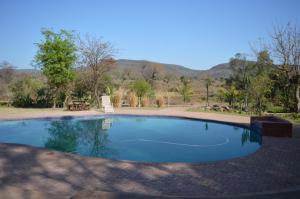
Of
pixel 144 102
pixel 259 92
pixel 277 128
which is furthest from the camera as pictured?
pixel 144 102

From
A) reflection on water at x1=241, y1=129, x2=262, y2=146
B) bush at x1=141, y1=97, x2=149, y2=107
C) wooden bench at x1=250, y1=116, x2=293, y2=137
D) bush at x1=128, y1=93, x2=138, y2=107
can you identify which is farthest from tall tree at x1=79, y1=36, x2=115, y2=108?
wooden bench at x1=250, y1=116, x2=293, y2=137

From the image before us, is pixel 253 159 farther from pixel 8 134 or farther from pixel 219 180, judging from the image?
pixel 8 134

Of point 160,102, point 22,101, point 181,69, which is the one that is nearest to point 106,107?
point 160,102

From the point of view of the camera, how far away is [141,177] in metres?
5.57

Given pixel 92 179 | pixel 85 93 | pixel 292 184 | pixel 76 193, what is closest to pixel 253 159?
pixel 292 184

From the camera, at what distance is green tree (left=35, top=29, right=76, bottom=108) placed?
18.3 m

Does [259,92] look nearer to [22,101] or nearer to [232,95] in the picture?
[232,95]

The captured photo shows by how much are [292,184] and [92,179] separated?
3.54 metres

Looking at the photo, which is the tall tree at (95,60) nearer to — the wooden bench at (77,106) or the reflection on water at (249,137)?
the wooden bench at (77,106)

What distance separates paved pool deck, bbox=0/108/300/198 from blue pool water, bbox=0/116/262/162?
1895 millimetres

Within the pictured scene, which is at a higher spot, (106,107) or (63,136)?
(106,107)

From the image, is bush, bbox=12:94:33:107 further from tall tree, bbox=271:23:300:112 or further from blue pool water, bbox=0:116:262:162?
tall tree, bbox=271:23:300:112

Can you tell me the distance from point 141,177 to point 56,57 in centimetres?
1442

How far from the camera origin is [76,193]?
4590mm
